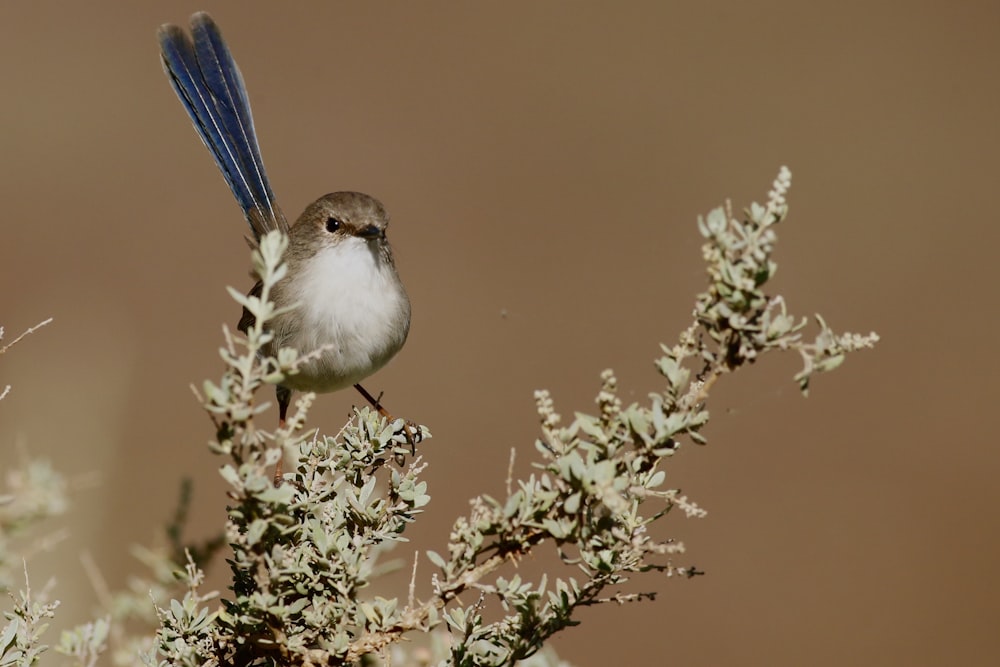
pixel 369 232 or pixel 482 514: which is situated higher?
pixel 369 232

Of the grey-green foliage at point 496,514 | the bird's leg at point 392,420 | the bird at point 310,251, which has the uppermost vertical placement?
the bird at point 310,251

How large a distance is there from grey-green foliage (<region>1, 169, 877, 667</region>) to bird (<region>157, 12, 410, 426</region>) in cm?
98

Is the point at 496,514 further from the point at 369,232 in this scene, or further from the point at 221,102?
the point at 221,102

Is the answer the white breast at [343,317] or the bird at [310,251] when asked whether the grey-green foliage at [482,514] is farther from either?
the white breast at [343,317]

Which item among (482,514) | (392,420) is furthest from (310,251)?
(482,514)

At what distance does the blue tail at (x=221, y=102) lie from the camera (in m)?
3.63

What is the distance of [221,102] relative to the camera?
12.0 ft

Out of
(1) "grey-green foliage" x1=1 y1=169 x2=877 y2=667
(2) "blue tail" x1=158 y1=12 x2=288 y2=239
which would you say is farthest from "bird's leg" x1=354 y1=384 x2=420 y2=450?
(2) "blue tail" x1=158 y1=12 x2=288 y2=239

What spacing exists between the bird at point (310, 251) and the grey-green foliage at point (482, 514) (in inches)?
38.7

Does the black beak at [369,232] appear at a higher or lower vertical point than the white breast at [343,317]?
higher

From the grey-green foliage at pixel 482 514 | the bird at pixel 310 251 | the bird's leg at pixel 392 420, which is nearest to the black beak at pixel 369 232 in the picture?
the bird at pixel 310 251

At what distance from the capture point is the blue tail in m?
3.63

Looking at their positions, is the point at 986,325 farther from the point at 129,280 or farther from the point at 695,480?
the point at 129,280

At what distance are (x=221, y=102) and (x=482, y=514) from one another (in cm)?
242
